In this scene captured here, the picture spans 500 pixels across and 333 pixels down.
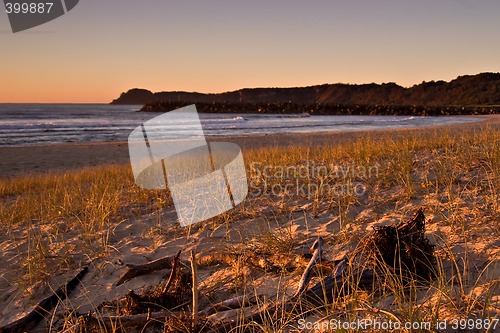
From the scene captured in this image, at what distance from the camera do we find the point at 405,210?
12.1 feet

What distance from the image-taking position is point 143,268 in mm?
3143

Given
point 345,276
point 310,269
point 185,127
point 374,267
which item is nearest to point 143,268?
point 310,269

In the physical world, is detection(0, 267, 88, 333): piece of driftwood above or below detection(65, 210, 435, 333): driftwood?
below

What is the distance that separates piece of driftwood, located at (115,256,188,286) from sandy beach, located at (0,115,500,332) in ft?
0.15

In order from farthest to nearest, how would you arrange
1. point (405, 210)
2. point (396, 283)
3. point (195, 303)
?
point (405, 210) < point (396, 283) < point (195, 303)

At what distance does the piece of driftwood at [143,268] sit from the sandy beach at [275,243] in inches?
1.8

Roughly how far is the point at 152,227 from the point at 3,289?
1378 millimetres

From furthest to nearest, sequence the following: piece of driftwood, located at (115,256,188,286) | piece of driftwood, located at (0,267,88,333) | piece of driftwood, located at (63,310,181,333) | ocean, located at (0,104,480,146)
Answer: ocean, located at (0,104,480,146)
piece of driftwood, located at (115,256,188,286)
piece of driftwood, located at (0,267,88,333)
piece of driftwood, located at (63,310,181,333)

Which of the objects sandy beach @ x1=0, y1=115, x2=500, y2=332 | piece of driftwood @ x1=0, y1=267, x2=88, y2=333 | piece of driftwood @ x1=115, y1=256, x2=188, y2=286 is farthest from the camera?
piece of driftwood @ x1=115, y1=256, x2=188, y2=286

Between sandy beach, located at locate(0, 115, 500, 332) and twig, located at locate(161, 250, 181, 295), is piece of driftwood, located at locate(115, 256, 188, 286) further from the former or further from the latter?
twig, located at locate(161, 250, 181, 295)

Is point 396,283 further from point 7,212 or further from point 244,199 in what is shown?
point 7,212

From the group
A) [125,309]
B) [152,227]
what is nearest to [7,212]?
[152,227]

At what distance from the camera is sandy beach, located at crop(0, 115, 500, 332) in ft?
7.43

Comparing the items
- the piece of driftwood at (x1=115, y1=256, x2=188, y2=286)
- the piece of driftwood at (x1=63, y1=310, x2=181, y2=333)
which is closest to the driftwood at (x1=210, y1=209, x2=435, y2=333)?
the piece of driftwood at (x1=63, y1=310, x2=181, y2=333)
